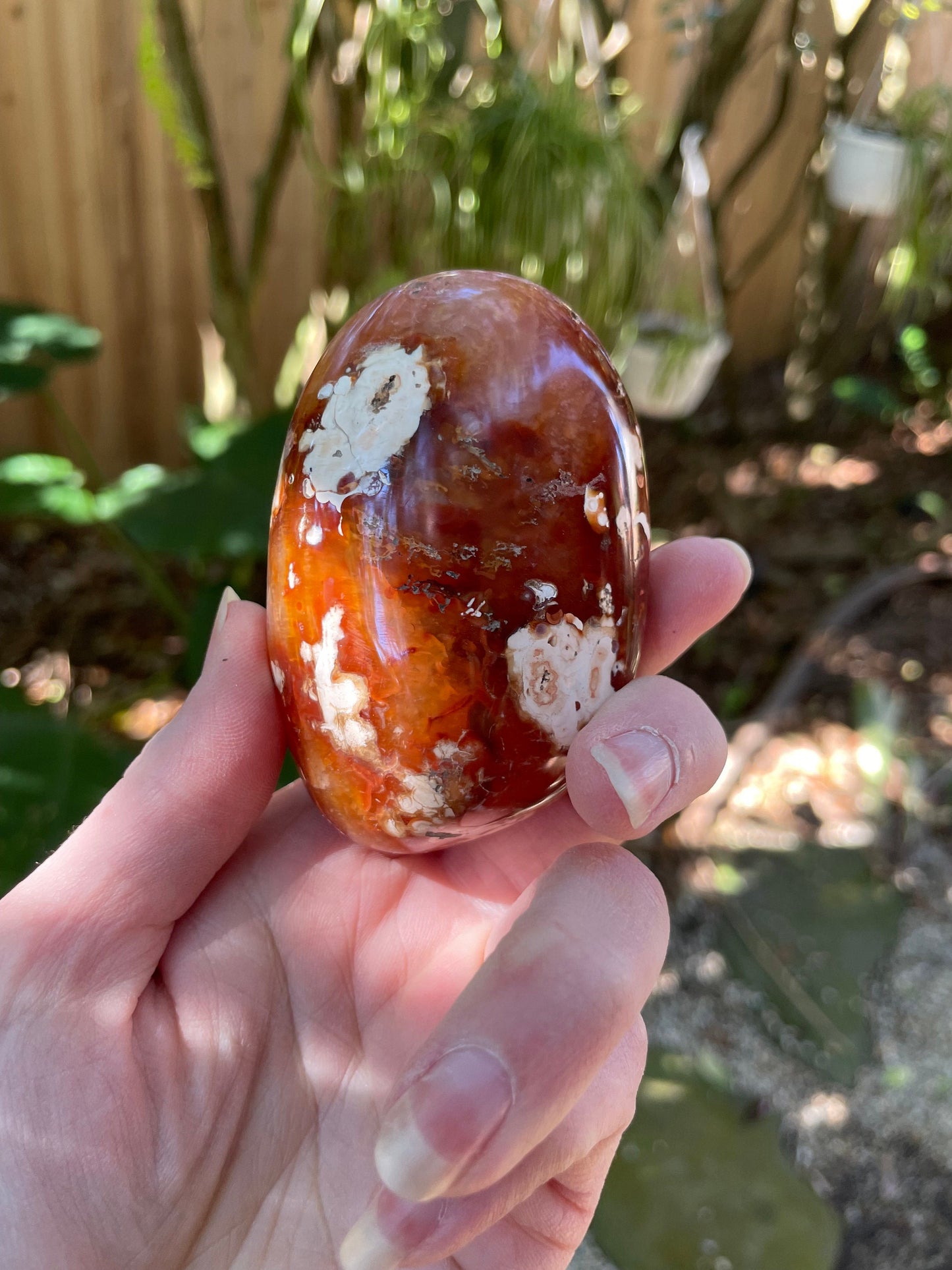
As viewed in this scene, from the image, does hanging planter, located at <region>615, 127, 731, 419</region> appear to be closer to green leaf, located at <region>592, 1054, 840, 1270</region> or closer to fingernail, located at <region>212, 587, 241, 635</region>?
fingernail, located at <region>212, 587, 241, 635</region>

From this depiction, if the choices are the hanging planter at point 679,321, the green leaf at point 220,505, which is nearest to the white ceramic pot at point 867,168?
the hanging planter at point 679,321

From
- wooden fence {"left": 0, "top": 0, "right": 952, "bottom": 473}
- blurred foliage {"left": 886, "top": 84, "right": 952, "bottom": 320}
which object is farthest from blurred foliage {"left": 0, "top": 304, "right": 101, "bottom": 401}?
blurred foliage {"left": 886, "top": 84, "right": 952, "bottom": 320}

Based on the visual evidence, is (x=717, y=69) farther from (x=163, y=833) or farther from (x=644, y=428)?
(x=163, y=833)

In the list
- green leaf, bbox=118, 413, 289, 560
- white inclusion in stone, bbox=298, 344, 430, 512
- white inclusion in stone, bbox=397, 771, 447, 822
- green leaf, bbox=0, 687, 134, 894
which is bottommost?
green leaf, bbox=0, 687, 134, 894

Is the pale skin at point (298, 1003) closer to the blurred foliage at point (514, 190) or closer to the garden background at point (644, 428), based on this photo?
the garden background at point (644, 428)

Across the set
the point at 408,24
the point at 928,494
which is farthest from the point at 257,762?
the point at 928,494

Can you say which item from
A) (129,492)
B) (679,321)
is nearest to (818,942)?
(679,321)

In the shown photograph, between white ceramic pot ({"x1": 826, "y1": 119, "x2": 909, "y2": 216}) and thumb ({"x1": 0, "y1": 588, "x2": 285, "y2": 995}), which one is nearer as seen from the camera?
thumb ({"x1": 0, "y1": 588, "x2": 285, "y2": 995})
